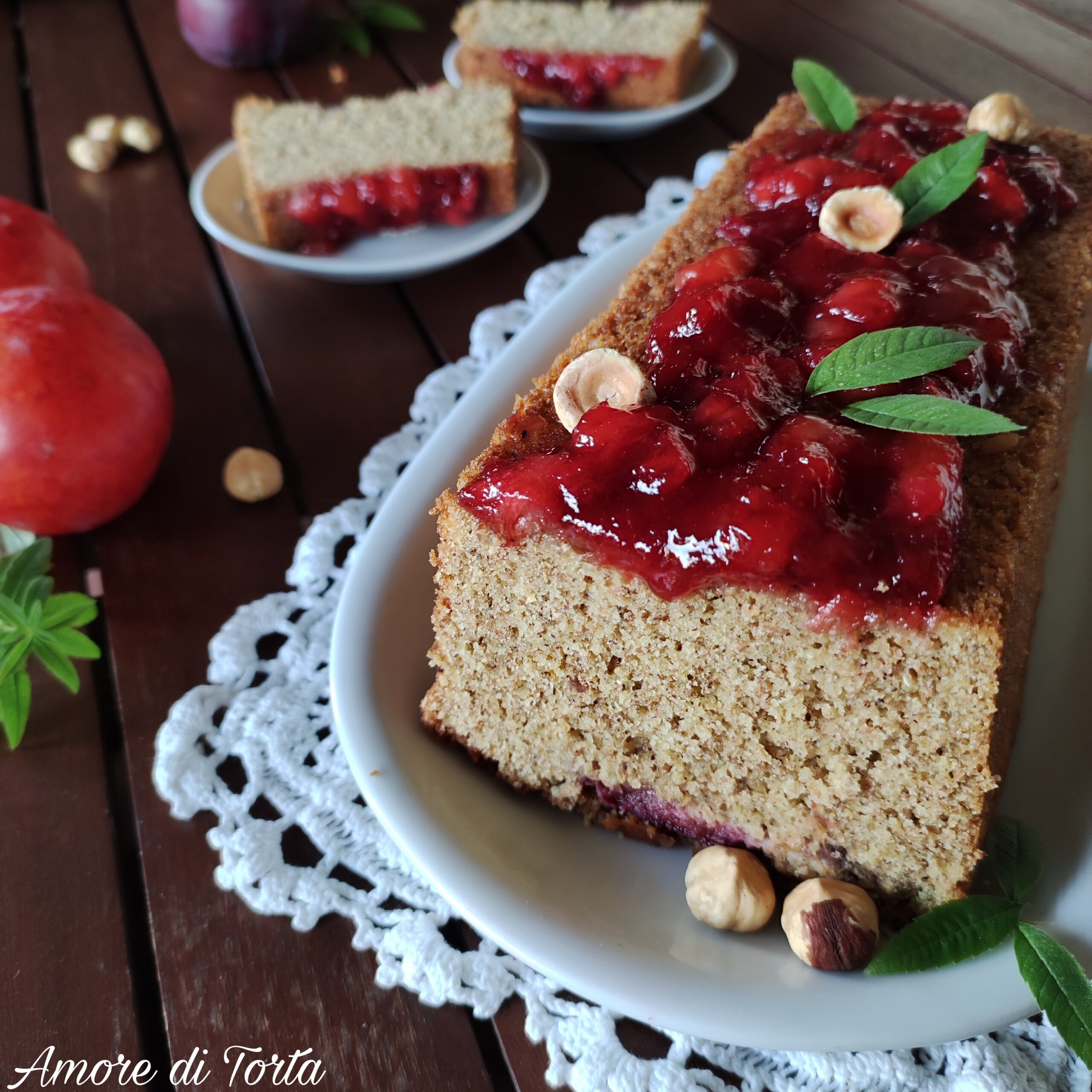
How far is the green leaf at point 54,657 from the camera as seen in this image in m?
1.42

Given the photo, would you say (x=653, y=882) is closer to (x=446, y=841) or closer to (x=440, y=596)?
(x=446, y=841)

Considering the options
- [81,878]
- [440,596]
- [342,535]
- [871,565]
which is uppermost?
[871,565]

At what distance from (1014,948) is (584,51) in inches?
92.4

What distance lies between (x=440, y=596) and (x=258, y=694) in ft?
1.33

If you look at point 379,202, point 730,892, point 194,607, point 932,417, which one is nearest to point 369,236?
point 379,202

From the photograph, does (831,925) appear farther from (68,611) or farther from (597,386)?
(68,611)

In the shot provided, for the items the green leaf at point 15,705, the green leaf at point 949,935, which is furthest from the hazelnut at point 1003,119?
the green leaf at point 15,705

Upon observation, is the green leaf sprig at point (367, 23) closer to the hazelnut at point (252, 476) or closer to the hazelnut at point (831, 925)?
the hazelnut at point (252, 476)

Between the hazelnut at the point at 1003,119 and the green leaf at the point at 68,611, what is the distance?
5.42 ft

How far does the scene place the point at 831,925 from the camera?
110 centimetres

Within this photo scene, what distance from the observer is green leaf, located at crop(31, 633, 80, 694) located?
1.42 meters

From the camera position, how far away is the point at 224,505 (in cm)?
176

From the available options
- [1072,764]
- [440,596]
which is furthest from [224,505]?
[1072,764]

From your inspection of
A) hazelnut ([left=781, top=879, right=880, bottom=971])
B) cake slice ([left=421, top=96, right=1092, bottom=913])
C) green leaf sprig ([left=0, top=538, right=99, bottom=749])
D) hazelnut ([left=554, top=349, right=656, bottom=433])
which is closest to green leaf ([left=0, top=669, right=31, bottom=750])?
green leaf sprig ([left=0, top=538, right=99, bottom=749])
